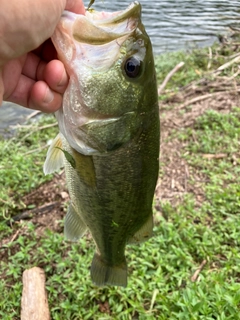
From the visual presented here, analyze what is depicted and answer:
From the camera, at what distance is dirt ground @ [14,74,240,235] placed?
13.8ft

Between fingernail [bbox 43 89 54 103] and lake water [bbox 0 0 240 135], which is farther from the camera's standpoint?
lake water [bbox 0 0 240 135]

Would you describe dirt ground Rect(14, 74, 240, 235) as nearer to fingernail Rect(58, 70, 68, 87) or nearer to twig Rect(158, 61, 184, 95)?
twig Rect(158, 61, 184, 95)

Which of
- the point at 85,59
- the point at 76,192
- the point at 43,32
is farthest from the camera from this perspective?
the point at 76,192

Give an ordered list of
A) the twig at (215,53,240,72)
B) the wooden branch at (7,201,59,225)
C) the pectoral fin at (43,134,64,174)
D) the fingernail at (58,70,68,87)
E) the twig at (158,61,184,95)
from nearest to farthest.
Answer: the fingernail at (58,70,68,87)
the pectoral fin at (43,134,64,174)
the wooden branch at (7,201,59,225)
the twig at (158,61,184,95)
the twig at (215,53,240,72)

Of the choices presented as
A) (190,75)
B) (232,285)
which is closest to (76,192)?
(232,285)

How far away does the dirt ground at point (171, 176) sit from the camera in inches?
166

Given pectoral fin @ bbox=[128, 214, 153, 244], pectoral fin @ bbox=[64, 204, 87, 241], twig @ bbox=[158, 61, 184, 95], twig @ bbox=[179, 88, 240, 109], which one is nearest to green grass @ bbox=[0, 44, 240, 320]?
pectoral fin @ bbox=[128, 214, 153, 244]

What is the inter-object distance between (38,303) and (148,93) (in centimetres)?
210

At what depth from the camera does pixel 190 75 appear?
8289 millimetres

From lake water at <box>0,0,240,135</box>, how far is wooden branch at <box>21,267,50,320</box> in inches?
317

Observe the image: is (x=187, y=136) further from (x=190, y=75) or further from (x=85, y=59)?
(x=85, y=59)

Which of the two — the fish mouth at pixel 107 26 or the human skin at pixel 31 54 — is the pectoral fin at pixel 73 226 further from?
the fish mouth at pixel 107 26

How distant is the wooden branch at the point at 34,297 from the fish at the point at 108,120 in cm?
114

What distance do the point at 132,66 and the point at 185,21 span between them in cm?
1116
